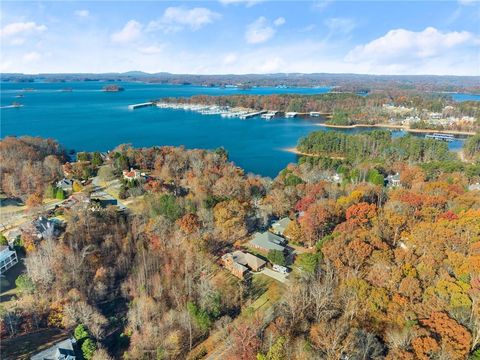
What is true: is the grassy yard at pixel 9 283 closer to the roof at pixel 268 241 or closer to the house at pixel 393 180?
the roof at pixel 268 241

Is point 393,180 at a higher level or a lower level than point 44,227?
lower

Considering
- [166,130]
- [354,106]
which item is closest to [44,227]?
[166,130]

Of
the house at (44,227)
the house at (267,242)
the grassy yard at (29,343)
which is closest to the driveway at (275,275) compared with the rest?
the house at (267,242)

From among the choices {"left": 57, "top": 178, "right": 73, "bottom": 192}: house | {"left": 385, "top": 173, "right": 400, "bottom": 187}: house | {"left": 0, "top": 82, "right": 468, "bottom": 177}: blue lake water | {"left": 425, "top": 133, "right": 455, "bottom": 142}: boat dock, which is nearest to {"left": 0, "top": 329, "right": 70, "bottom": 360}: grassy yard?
{"left": 57, "top": 178, "right": 73, "bottom": 192}: house

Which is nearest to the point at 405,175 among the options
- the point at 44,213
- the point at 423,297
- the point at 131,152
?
the point at 423,297

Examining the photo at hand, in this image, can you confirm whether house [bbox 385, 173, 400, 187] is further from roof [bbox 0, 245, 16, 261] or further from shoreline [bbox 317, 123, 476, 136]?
shoreline [bbox 317, 123, 476, 136]

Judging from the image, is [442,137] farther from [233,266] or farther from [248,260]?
[233,266]
